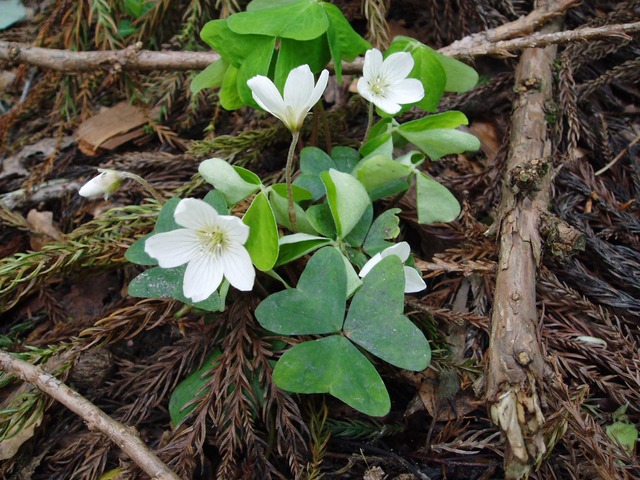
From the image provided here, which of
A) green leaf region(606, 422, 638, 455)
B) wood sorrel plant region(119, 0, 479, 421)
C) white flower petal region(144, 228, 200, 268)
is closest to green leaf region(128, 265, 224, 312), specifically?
wood sorrel plant region(119, 0, 479, 421)

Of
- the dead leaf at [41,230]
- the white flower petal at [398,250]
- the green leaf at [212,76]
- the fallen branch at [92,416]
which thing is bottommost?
the fallen branch at [92,416]

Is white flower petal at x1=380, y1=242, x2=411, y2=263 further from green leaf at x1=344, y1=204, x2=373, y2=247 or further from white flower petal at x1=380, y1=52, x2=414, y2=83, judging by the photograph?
white flower petal at x1=380, y1=52, x2=414, y2=83

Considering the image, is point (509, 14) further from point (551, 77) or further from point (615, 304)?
point (615, 304)

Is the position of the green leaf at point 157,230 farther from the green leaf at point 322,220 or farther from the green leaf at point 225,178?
the green leaf at point 322,220

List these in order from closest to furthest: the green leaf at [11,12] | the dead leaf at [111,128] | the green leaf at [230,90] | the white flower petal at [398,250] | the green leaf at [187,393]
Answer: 1. the white flower petal at [398,250]
2. the green leaf at [187,393]
3. the green leaf at [230,90]
4. the dead leaf at [111,128]
5. the green leaf at [11,12]

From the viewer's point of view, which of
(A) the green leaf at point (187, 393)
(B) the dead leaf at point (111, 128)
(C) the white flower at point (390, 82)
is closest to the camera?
(A) the green leaf at point (187, 393)

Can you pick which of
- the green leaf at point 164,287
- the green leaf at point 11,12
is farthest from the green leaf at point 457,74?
the green leaf at point 11,12

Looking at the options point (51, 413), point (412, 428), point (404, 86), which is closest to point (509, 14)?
point (404, 86)
